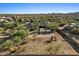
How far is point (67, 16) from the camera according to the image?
7.92 metres

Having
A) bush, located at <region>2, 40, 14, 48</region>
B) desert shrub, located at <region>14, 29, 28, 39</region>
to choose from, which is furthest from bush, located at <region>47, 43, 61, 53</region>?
bush, located at <region>2, 40, 14, 48</region>

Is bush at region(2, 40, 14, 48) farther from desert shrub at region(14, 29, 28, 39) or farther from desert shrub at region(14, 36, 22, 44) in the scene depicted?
desert shrub at region(14, 29, 28, 39)

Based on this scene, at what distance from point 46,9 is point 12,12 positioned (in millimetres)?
816

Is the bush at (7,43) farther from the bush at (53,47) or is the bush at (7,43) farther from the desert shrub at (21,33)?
the bush at (53,47)

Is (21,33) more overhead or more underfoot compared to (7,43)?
more overhead

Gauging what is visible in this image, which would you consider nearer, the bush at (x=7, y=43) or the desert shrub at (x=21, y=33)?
the bush at (x=7, y=43)

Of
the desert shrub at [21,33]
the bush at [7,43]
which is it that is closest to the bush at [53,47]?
the desert shrub at [21,33]

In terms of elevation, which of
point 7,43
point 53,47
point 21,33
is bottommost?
point 53,47

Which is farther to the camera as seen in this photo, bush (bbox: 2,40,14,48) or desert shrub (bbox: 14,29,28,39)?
desert shrub (bbox: 14,29,28,39)

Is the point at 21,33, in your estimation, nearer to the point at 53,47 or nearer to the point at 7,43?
the point at 7,43

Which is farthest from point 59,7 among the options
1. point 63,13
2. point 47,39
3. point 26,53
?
point 26,53

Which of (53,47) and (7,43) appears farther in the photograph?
(53,47)

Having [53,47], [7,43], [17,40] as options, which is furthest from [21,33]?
[53,47]

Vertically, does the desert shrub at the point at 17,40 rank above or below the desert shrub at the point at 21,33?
below
